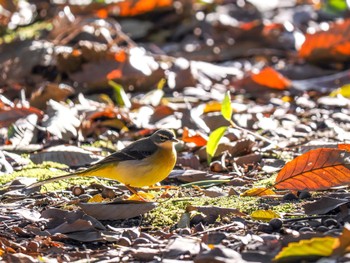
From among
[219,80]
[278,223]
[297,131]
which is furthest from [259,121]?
[278,223]

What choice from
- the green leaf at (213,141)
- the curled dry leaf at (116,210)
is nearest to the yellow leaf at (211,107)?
the green leaf at (213,141)

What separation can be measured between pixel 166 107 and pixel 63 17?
1898 mm

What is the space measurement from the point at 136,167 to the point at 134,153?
0.55 ft

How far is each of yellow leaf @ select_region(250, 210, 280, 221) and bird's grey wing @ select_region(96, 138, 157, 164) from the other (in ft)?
3.64

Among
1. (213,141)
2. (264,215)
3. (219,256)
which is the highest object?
(219,256)

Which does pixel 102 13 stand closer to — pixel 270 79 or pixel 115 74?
pixel 115 74

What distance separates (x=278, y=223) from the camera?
3.71m

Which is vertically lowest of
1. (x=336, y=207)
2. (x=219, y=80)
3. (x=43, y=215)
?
(x=219, y=80)

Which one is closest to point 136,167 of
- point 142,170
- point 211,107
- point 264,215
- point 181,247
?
point 142,170

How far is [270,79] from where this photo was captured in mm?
7656

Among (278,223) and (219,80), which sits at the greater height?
(278,223)

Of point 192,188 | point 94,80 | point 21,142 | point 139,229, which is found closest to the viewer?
point 139,229

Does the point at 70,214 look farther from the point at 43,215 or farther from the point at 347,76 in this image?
Result: the point at 347,76

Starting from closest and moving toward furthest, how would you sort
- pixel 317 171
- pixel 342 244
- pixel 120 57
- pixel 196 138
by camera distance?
1. pixel 342 244
2. pixel 317 171
3. pixel 196 138
4. pixel 120 57
